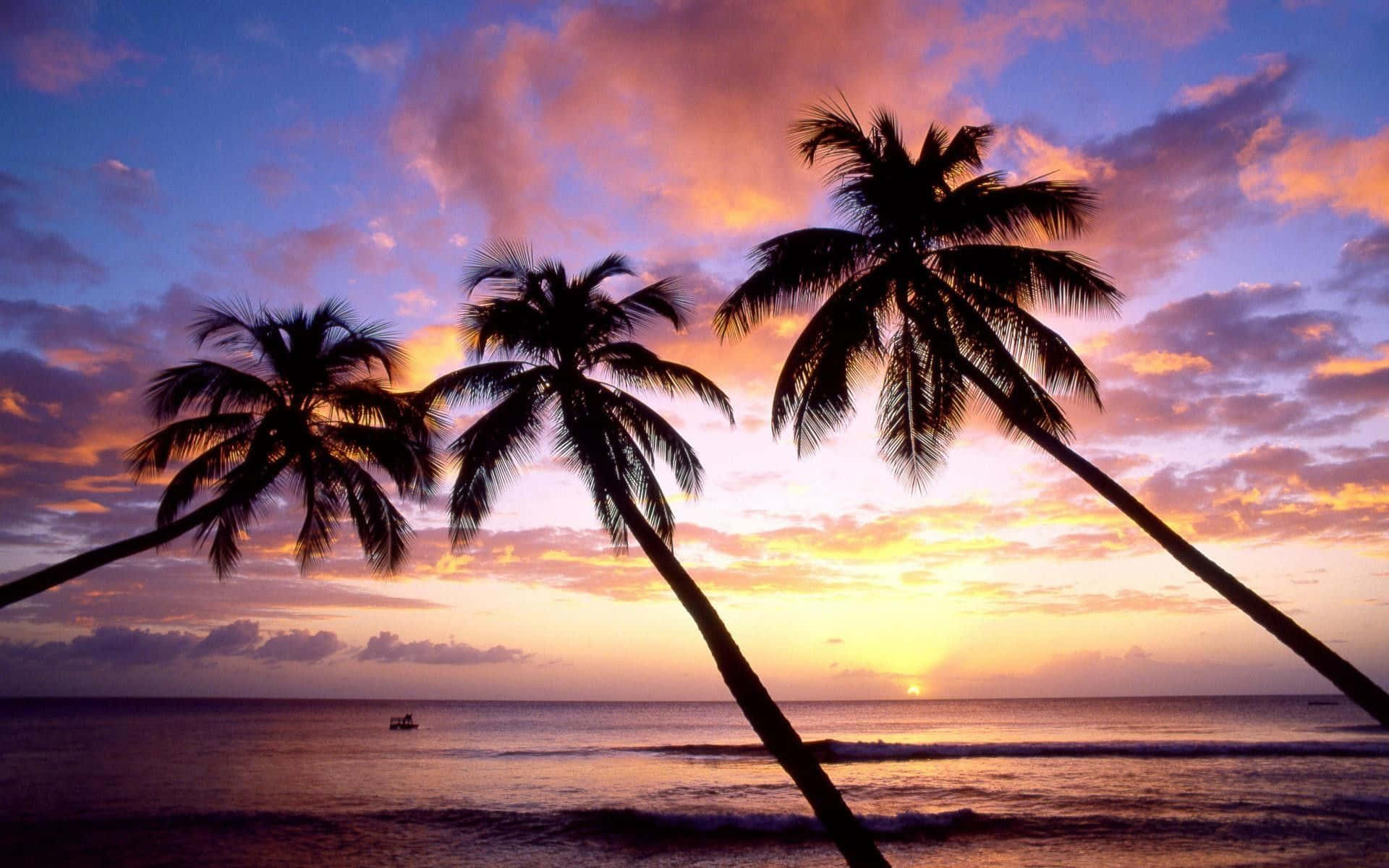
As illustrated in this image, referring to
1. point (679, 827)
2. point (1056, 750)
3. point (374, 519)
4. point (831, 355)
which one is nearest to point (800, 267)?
point (831, 355)

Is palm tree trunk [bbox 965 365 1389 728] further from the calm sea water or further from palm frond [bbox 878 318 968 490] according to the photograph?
the calm sea water

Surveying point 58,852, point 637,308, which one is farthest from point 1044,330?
point 58,852

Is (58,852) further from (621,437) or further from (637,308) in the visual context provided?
(637,308)

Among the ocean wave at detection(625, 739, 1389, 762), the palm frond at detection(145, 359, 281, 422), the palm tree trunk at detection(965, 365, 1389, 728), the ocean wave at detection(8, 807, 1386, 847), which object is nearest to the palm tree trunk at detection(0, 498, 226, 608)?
the palm frond at detection(145, 359, 281, 422)

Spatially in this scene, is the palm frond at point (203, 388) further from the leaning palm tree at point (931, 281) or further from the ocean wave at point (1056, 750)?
the ocean wave at point (1056, 750)

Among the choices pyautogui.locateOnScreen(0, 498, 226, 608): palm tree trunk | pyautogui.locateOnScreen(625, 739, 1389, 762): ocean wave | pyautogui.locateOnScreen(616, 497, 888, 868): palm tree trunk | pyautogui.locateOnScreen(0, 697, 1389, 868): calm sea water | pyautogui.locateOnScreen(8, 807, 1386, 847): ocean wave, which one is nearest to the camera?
pyautogui.locateOnScreen(616, 497, 888, 868): palm tree trunk

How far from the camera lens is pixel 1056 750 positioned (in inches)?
1674

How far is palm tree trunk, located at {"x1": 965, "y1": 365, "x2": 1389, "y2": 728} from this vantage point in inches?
A: 303

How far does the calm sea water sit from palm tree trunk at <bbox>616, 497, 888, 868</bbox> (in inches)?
434

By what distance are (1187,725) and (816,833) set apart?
5690 cm

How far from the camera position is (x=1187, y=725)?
6388 centimetres

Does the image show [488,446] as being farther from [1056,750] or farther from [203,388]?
[1056,750]

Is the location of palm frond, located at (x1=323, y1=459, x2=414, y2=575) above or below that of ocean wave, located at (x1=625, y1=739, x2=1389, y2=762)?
above

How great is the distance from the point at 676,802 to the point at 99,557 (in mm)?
19304
